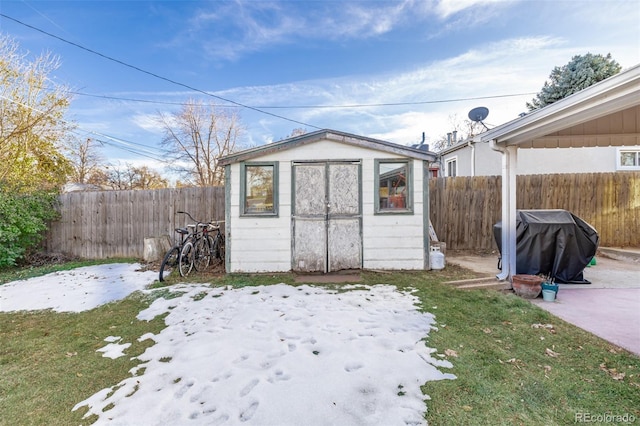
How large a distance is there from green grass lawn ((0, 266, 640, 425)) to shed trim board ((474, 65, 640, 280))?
1.62 metres

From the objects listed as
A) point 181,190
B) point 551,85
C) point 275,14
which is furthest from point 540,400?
point 551,85

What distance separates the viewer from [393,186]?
212 inches

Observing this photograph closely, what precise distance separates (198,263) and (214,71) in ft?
30.4

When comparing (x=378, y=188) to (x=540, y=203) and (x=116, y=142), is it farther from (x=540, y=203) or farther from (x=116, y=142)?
(x=116, y=142)

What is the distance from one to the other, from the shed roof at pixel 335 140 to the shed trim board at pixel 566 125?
4.12 ft

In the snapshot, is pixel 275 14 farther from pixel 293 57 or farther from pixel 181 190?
pixel 181 190

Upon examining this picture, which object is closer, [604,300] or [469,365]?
[469,365]

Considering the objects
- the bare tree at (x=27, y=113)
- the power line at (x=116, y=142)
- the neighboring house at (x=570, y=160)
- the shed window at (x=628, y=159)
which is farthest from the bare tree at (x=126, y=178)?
the shed window at (x=628, y=159)

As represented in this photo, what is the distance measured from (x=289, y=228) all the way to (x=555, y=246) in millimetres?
4482

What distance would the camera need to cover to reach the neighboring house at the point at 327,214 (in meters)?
5.29

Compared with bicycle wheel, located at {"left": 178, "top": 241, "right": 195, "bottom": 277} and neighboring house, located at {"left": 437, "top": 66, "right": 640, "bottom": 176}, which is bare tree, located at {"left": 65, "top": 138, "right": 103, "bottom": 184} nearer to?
bicycle wheel, located at {"left": 178, "top": 241, "right": 195, "bottom": 277}

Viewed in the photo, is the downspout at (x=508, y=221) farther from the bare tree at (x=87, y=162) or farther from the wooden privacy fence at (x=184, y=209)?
the bare tree at (x=87, y=162)

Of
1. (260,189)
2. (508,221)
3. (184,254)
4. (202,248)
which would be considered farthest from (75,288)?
(508,221)

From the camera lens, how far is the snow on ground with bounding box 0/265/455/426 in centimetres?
170
